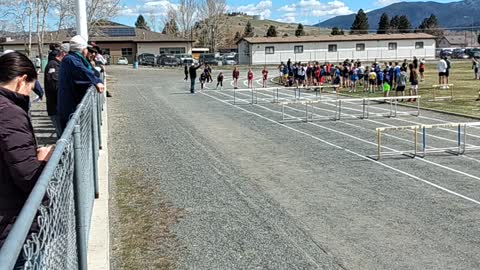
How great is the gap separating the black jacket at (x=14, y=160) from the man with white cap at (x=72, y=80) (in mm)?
4326

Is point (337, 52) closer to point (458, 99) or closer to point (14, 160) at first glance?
point (458, 99)

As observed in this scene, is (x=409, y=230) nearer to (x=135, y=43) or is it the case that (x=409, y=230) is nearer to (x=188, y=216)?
(x=188, y=216)

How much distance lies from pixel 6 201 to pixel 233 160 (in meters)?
9.12

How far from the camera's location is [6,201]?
3254 mm

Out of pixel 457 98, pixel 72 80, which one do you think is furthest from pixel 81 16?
pixel 457 98

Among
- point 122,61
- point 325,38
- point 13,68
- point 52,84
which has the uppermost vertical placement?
point 325,38

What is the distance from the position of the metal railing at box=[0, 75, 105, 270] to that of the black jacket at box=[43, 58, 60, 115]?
18.0 ft

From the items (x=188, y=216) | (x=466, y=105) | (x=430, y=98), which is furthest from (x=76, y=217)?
(x=430, y=98)

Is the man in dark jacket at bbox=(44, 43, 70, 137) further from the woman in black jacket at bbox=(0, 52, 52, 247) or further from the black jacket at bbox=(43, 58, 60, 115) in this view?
the woman in black jacket at bbox=(0, 52, 52, 247)

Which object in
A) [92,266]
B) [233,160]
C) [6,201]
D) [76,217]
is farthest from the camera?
[233,160]

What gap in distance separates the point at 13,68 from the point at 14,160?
0.63m

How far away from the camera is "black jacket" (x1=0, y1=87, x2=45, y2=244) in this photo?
3.17m

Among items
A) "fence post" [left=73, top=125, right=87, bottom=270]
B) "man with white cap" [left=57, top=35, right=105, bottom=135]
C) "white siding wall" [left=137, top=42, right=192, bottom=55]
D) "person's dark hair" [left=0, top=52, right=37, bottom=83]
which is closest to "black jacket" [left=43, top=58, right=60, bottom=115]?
"man with white cap" [left=57, top=35, right=105, bottom=135]

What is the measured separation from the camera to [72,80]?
7.62 metres
